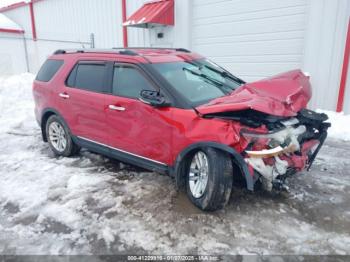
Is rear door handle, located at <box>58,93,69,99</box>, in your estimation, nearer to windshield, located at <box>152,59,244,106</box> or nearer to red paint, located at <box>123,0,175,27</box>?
windshield, located at <box>152,59,244,106</box>

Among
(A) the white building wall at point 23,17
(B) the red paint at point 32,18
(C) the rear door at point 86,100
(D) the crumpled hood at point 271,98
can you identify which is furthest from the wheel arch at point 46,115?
(A) the white building wall at point 23,17

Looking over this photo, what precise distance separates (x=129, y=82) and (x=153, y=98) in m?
0.64

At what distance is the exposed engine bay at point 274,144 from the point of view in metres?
2.96

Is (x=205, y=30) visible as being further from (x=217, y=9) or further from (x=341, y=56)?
(x=341, y=56)

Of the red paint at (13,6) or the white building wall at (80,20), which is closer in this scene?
the white building wall at (80,20)

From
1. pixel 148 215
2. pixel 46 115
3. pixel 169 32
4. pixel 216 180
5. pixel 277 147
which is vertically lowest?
pixel 148 215

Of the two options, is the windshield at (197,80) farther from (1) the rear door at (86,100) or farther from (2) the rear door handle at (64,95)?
(2) the rear door handle at (64,95)

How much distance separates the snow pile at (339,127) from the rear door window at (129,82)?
468 centimetres

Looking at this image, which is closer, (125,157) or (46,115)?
(125,157)

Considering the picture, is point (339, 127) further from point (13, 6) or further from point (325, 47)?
point (13, 6)

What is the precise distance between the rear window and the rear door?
461mm

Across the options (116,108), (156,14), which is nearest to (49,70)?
(116,108)

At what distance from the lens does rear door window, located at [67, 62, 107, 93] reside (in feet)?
14.0

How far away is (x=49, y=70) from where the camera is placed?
17.0ft
